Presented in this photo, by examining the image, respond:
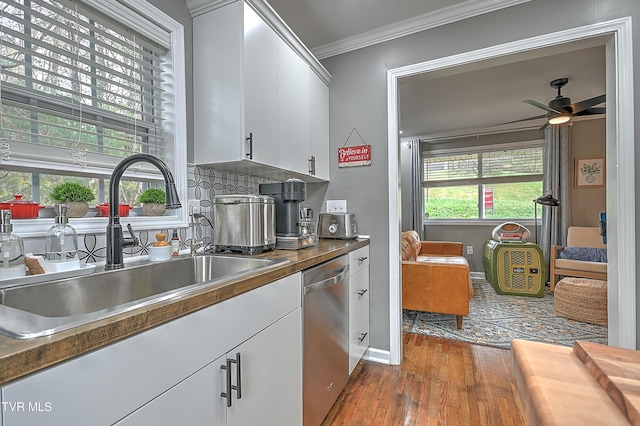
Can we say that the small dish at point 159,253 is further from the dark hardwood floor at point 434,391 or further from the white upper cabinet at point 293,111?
the dark hardwood floor at point 434,391

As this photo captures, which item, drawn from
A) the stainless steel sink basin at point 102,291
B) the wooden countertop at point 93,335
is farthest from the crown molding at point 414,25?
the wooden countertop at point 93,335

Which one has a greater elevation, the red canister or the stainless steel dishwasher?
the red canister

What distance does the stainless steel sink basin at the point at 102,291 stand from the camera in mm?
549

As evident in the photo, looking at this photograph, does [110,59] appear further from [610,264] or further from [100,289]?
[610,264]

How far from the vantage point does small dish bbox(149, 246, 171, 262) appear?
1.26 m

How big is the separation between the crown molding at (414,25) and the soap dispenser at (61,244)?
7.22ft

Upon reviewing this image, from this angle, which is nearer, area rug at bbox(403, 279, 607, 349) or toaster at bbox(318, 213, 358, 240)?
toaster at bbox(318, 213, 358, 240)

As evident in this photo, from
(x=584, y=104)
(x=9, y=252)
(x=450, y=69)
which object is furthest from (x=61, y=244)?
(x=584, y=104)

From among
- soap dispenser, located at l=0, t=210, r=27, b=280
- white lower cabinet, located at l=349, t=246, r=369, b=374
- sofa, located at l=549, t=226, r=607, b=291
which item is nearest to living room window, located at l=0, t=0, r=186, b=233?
soap dispenser, located at l=0, t=210, r=27, b=280

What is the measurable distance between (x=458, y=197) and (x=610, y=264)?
144 inches

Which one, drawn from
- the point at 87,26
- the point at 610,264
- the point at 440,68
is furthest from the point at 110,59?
the point at 610,264

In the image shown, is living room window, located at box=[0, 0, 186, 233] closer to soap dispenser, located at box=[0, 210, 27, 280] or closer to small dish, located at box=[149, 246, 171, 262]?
soap dispenser, located at box=[0, 210, 27, 280]

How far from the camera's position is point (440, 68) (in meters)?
2.12

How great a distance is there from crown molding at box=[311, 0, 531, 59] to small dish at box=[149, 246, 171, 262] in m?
2.05
